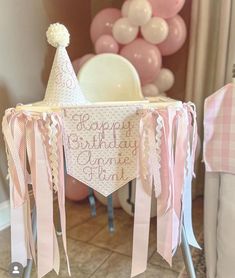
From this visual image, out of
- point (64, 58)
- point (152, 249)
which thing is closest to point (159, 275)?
point (152, 249)

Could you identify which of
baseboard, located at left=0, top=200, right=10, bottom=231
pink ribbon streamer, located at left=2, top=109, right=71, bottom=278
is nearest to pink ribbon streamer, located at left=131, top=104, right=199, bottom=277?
pink ribbon streamer, located at left=2, top=109, right=71, bottom=278

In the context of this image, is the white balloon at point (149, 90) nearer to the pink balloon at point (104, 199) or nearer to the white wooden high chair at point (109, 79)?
the white wooden high chair at point (109, 79)

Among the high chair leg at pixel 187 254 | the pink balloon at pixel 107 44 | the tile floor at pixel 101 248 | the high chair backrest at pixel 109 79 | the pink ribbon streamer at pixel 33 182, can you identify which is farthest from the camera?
the pink balloon at pixel 107 44

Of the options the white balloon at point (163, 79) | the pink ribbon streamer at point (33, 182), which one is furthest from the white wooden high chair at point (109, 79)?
the pink ribbon streamer at point (33, 182)

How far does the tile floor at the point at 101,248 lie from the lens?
1.19 meters

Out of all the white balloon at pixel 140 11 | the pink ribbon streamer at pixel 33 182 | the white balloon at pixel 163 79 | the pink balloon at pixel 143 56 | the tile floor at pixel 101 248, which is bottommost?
the tile floor at pixel 101 248

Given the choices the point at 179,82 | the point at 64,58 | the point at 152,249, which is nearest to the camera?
the point at 64,58

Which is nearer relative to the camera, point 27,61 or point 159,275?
point 159,275

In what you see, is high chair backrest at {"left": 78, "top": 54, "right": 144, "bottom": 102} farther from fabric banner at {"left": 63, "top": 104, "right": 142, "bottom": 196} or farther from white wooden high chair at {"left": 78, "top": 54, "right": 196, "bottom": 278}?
fabric banner at {"left": 63, "top": 104, "right": 142, "bottom": 196}

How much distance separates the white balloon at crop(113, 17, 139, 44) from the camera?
53.5 inches

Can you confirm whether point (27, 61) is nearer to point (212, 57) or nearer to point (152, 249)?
point (212, 57)

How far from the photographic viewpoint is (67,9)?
65.9 inches

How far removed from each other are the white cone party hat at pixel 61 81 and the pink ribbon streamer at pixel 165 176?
0.30m

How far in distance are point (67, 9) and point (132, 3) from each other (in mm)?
495
